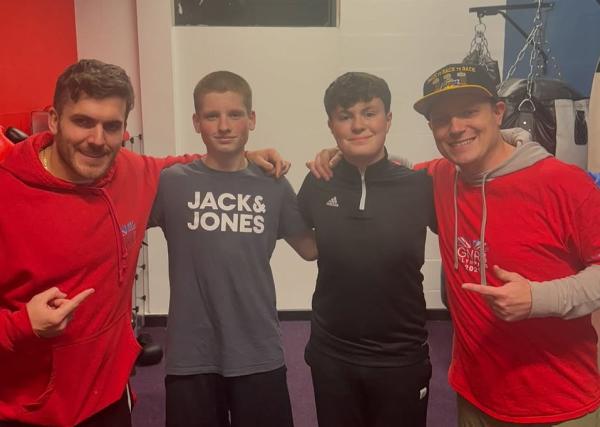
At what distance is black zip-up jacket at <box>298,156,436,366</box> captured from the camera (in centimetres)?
162

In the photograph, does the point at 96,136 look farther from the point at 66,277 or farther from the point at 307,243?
the point at 307,243

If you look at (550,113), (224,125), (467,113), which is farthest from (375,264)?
(550,113)

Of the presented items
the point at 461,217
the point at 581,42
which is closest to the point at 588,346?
the point at 461,217

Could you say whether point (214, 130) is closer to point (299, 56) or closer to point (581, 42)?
point (299, 56)

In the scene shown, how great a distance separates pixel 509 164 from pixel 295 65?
117 cm

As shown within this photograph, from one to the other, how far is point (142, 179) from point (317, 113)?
3.11ft

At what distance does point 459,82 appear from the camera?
4.94ft

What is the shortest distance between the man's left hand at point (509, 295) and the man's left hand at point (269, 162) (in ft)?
2.04

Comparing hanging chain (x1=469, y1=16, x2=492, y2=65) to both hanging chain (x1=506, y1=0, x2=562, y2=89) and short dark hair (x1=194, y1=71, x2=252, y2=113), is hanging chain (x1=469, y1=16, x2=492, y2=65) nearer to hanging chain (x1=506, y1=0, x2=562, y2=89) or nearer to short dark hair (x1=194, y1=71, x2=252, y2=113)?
hanging chain (x1=506, y1=0, x2=562, y2=89)

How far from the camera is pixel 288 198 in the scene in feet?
5.66

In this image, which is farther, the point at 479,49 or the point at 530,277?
the point at 479,49

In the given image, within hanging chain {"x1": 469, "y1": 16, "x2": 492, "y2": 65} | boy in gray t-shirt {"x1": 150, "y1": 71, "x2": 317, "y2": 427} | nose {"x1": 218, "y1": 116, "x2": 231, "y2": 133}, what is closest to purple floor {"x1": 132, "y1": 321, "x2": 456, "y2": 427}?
boy in gray t-shirt {"x1": 150, "y1": 71, "x2": 317, "y2": 427}

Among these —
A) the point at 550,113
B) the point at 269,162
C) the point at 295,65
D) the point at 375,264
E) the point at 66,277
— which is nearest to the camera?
the point at 66,277

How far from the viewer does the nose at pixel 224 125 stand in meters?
1.65
